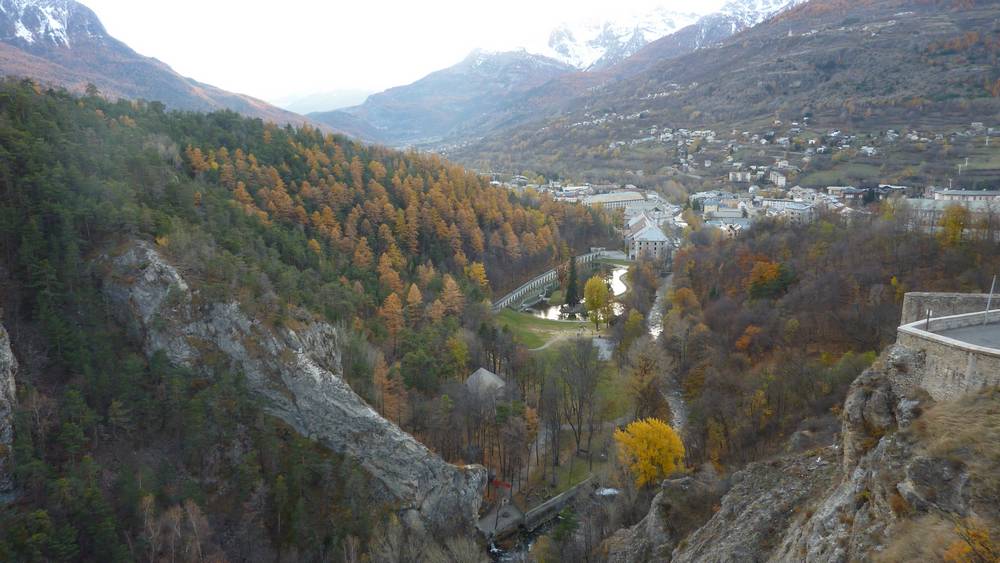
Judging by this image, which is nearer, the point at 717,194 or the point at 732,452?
the point at 732,452

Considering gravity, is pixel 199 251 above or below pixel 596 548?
above

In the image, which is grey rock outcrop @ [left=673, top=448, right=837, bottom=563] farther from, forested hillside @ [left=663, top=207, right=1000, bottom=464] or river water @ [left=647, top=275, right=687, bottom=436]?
river water @ [left=647, top=275, right=687, bottom=436]

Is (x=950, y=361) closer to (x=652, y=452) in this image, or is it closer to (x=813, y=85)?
(x=652, y=452)

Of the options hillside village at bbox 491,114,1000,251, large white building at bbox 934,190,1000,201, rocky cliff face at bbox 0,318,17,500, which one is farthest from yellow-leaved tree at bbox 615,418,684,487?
large white building at bbox 934,190,1000,201

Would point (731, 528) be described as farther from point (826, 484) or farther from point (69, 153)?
point (69, 153)

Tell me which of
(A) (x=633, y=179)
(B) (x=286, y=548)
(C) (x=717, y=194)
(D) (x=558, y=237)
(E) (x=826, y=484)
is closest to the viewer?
(E) (x=826, y=484)

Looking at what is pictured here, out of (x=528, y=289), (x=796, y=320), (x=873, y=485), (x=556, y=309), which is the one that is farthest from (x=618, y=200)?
(x=873, y=485)

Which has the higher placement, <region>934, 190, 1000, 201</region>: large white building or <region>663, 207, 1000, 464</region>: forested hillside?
<region>934, 190, 1000, 201</region>: large white building

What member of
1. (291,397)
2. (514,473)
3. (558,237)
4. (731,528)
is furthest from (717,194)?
(731,528)
